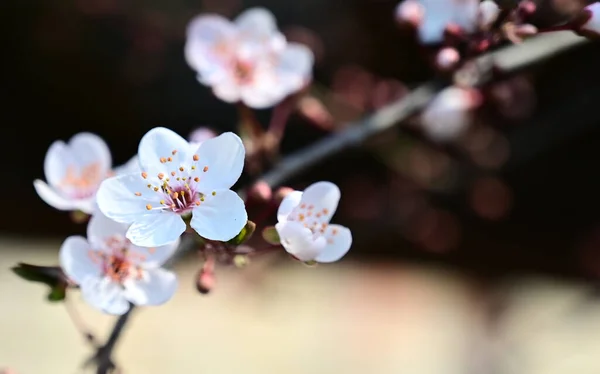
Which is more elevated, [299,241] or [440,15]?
[440,15]

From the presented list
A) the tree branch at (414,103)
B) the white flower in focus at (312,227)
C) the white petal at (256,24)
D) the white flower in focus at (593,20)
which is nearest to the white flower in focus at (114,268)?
the white flower in focus at (312,227)

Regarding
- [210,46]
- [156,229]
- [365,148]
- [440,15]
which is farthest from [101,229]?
[365,148]

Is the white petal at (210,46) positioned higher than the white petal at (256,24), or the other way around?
the white petal at (256,24)

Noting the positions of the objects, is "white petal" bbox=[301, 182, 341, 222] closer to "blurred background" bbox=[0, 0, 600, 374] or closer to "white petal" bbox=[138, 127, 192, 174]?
"white petal" bbox=[138, 127, 192, 174]

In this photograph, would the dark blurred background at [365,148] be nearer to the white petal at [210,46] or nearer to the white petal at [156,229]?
the white petal at [210,46]

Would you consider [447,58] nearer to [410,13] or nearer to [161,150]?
[410,13]

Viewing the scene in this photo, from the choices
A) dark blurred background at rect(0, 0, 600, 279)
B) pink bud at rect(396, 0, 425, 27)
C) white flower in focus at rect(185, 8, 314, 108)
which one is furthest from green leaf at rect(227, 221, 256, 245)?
dark blurred background at rect(0, 0, 600, 279)
